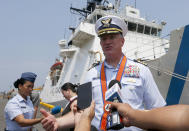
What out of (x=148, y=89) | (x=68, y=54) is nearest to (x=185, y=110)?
(x=148, y=89)

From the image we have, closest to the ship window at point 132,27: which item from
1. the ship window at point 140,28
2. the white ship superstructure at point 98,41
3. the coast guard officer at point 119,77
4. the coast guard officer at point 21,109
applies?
the white ship superstructure at point 98,41

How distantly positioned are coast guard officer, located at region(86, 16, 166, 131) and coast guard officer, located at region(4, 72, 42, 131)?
107cm

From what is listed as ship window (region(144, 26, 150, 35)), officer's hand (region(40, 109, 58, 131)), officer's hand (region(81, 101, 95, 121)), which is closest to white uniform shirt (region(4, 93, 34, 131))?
officer's hand (region(40, 109, 58, 131))

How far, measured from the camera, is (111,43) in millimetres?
1552

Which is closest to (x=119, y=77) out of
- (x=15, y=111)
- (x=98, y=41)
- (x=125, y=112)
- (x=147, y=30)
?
(x=125, y=112)

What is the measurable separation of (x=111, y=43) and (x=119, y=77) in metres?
0.35

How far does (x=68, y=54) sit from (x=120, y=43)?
10.3 m

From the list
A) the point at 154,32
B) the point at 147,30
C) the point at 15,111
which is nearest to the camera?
the point at 15,111

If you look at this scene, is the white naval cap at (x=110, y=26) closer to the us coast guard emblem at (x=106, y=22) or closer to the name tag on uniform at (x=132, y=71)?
the us coast guard emblem at (x=106, y=22)

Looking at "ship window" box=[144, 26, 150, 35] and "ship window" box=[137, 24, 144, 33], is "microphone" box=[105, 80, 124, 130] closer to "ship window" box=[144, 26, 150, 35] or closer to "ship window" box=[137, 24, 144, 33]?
"ship window" box=[137, 24, 144, 33]

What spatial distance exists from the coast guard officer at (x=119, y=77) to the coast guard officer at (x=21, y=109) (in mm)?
1069

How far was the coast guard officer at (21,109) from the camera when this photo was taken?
2.02m

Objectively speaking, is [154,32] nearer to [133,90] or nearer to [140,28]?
[140,28]

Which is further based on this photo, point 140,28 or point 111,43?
point 140,28
